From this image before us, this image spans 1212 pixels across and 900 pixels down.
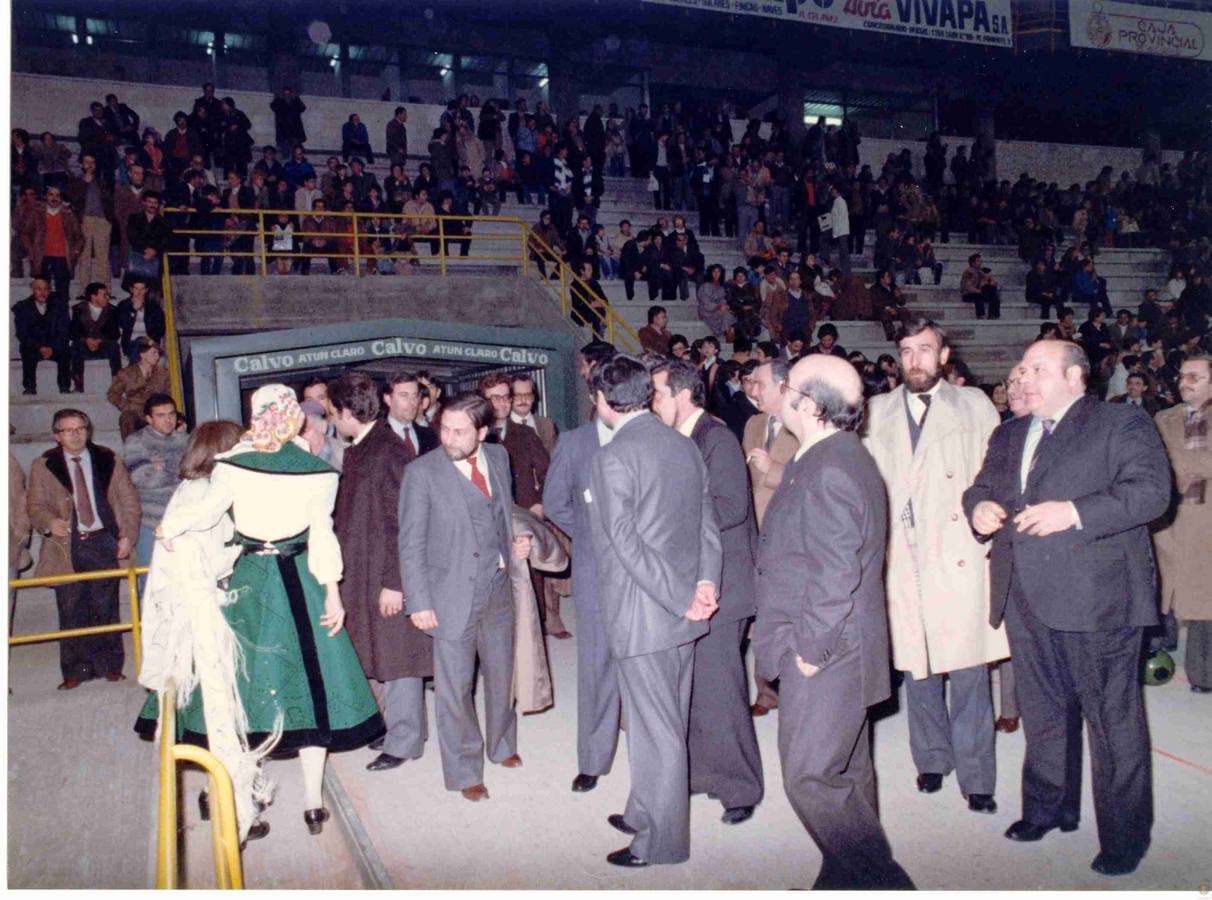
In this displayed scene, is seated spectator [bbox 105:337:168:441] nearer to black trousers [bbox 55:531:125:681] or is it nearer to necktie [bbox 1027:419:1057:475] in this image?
black trousers [bbox 55:531:125:681]

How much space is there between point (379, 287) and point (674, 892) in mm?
11703

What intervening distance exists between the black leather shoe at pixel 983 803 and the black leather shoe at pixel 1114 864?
2.16ft

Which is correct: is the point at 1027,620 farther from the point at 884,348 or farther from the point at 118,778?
the point at 884,348

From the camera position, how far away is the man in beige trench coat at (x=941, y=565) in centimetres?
437

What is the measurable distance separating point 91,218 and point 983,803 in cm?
1312

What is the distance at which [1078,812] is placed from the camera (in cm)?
404

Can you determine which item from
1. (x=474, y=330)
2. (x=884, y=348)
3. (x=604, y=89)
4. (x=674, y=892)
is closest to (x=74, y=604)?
(x=474, y=330)

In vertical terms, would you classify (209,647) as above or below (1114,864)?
above

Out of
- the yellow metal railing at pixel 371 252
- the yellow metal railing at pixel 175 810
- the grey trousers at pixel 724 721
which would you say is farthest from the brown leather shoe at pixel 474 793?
the yellow metal railing at pixel 371 252

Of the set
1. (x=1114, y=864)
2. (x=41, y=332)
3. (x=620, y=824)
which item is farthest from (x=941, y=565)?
(x=41, y=332)

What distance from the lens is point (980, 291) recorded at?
1828cm

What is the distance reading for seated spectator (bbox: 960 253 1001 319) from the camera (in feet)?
Answer: 59.9

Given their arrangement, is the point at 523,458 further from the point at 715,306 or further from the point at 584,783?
the point at 715,306

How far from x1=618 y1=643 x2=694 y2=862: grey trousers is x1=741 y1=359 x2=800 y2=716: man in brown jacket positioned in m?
1.06
